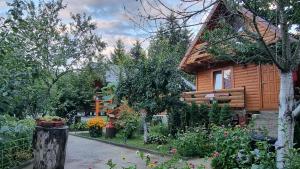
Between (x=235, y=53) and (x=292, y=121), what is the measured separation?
3.33m

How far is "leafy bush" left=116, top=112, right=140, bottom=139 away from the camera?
61.3 feet

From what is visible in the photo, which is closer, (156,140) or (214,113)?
(156,140)

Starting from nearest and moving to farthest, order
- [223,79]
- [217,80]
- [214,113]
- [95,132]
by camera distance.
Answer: [214,113] → [223,79] → [95,132] → [217,80]

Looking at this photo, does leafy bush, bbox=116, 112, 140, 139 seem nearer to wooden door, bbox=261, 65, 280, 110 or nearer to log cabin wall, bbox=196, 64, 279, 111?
log cabin wall, bbox=196, 64, 279, 111

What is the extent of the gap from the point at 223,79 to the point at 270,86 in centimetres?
369

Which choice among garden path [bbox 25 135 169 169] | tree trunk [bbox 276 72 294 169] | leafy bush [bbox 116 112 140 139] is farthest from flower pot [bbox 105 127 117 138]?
tree trunk [bbox 276 72 294 169]

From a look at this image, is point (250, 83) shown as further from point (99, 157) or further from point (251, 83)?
point (99, 157)

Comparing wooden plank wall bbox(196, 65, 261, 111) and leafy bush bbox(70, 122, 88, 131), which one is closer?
wooden plank wall bbox(196, 65, 261, 111)

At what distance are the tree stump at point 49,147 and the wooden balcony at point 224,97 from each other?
9325 mm

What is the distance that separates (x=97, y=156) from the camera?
13562 mm

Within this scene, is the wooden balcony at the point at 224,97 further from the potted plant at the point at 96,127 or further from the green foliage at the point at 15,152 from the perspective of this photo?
the green foliage at the point at 15,152

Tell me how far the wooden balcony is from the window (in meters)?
1.44

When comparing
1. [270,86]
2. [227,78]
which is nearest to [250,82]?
[270,86]

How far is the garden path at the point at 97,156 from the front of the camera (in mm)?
11516
